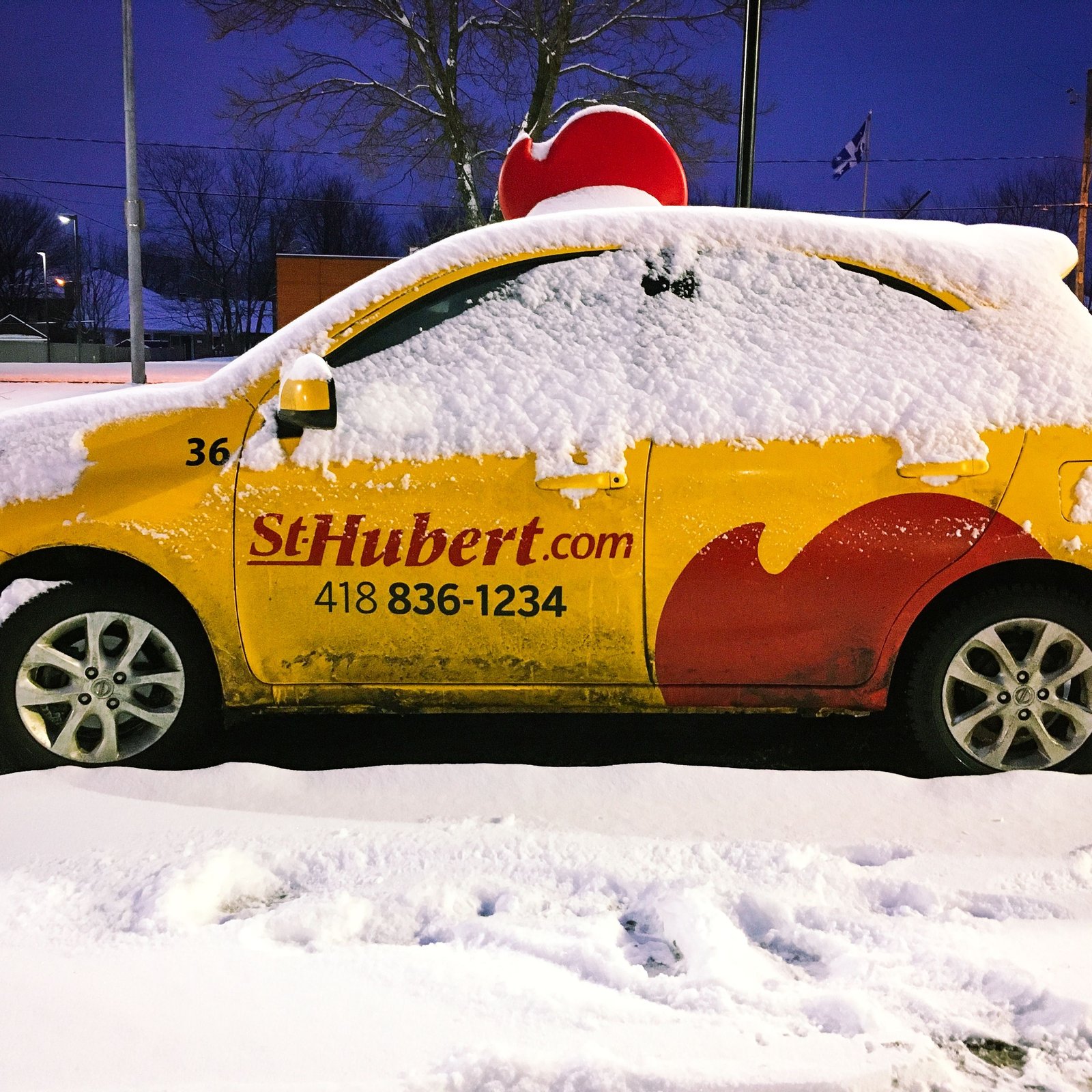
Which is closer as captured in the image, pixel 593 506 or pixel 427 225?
pixel 593 506

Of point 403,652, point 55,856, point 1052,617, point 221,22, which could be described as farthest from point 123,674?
point 221,22

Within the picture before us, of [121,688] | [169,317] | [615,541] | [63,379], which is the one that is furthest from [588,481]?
[169,317]

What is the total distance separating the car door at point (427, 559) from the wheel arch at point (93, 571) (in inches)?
8.4

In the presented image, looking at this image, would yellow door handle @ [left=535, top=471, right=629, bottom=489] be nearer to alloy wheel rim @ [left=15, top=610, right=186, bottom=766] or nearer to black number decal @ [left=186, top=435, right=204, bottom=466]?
black number decal @ [left=186, top=435, right=204, bottom=466]

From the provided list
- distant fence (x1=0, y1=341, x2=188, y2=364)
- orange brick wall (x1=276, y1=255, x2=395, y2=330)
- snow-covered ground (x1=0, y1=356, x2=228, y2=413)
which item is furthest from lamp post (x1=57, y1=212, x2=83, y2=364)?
orange brick wall (x1=276, y1=255, x2=395, y2=330)

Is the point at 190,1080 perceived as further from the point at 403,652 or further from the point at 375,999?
the point at 403,652

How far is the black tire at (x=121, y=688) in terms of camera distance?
3.07 metres

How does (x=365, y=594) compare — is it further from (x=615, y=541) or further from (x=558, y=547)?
(x=615, y=541)

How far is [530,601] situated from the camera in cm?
302

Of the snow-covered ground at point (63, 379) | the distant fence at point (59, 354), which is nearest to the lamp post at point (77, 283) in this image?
the distant fence at point (59, 354)

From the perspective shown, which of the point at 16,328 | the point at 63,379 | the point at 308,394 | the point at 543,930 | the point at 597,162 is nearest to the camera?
the point at 543,930

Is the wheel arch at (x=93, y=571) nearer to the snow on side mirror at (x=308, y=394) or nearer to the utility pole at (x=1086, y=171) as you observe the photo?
the snow on side mirror at (x=308, y=394)

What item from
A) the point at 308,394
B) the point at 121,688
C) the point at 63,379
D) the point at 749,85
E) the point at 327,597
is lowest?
the point at 121,688

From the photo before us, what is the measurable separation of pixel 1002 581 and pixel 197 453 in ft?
8.19
